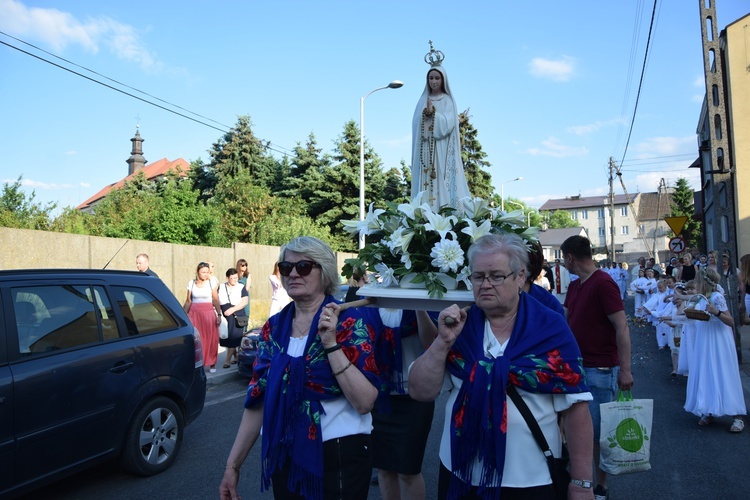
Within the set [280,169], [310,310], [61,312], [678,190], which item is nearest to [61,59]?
[61,312]

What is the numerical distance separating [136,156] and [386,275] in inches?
4002

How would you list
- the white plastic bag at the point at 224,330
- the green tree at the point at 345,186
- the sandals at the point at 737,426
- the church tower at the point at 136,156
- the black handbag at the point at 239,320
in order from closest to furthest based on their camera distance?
the sandals at the point at 737,426, the black handbag at the point at 239,320, the white plastic bag at the point at 224,330, the green tree at the point at 345,186, the church tower at the point at 136,156

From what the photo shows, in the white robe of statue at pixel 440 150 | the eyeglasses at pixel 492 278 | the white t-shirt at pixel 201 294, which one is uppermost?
the white robe of statue at pixel 440 150

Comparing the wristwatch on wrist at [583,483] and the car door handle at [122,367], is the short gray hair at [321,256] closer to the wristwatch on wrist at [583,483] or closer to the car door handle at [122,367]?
the wristwatch on wrist at [583,483]

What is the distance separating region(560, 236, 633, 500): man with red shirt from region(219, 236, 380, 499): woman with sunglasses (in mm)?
2315

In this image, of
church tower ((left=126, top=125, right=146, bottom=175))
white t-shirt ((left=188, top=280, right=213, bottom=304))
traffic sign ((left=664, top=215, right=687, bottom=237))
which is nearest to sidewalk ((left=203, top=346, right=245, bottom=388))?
white t-shirt ((left=188, top=280, right=213, bottom=304))

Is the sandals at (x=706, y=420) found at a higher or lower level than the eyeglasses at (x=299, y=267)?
lower

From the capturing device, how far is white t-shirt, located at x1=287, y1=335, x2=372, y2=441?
246 cm

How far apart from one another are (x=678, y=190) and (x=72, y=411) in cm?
7169

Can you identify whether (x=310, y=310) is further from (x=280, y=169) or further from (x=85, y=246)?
(x=280, y=169)

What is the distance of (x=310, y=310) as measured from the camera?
268cm

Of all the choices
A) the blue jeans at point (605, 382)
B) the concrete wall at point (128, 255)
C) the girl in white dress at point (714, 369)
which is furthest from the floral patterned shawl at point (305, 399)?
the concrete wall at point (128, 255)

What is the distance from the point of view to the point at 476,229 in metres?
2.52

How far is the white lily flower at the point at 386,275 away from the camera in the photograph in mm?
2531
